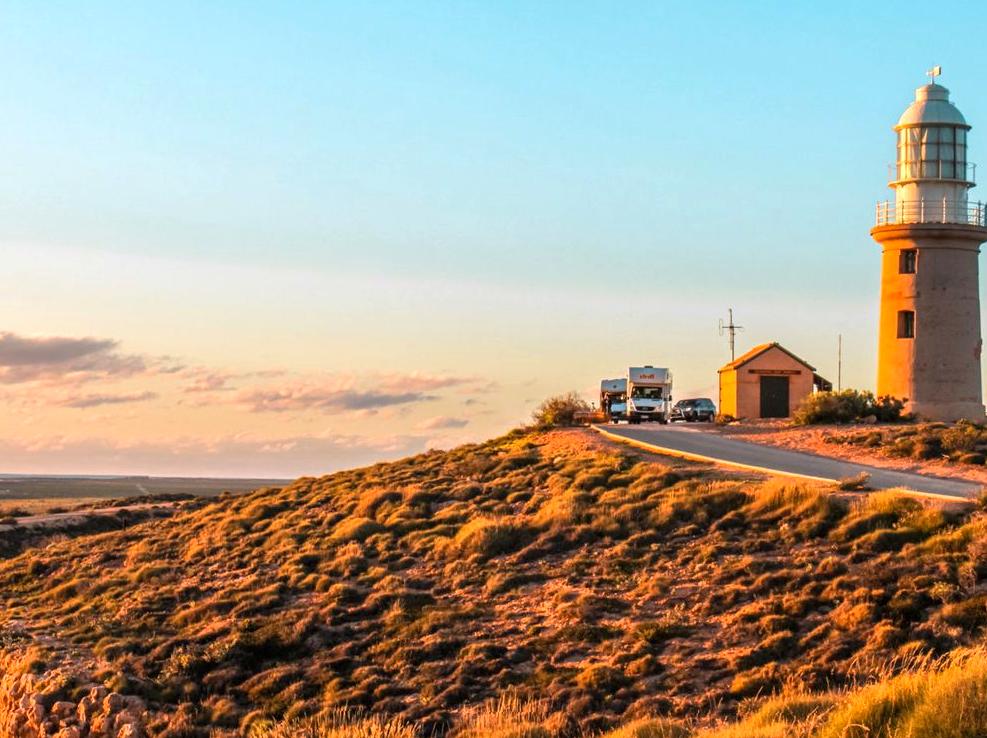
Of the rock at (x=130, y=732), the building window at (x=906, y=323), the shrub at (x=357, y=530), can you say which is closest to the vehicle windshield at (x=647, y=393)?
the building window at (x=906, y=323)

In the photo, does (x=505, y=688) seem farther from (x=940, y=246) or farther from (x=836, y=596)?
(x=940, y=246)

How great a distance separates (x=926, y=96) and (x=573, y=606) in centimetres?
2861

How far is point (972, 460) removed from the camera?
97.0ft

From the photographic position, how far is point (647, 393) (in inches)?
2121

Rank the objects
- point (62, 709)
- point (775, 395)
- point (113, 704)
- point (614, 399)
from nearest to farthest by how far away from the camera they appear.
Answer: point (113, 704) → point (62, 709) → point (775, 395) → point (614, 399)

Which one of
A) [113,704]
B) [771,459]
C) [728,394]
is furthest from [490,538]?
[728,394]

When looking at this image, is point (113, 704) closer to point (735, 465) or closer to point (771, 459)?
point (735, 465)

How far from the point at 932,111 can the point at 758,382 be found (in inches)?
579

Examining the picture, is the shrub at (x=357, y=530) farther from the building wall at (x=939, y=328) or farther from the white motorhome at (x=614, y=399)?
the white motorhome at (x=614, y=399)

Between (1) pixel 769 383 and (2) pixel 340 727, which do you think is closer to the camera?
(2) pixel 340 727

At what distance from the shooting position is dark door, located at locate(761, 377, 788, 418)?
5222 cm

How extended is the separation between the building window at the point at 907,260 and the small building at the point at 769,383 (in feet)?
33.4

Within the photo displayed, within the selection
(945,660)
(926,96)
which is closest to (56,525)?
(926,96)

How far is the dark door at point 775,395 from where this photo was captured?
52.2m
